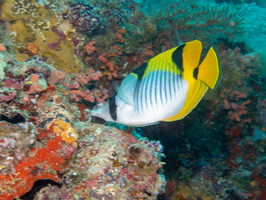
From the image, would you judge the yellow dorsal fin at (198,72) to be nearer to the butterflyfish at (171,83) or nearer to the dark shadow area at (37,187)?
the butterflyfish at (171,83)

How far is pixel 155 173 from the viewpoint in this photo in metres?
2.04

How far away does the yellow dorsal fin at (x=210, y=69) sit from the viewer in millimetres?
1192

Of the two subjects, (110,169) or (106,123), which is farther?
(106,123)

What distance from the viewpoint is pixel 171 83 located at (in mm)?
1345

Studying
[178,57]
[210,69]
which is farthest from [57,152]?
[210,69]

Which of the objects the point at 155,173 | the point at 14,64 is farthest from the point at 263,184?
the point at 14,64

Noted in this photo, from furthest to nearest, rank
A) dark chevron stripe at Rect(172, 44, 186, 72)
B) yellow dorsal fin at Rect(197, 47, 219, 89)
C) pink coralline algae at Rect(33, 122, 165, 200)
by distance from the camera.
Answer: pink coralline algae at Rect(33, 122, 165, 200)
dark chevron stripe at Rect(172, 44, 186, 72)
yellow dorsal fin at Rect(197, 47, 219, 89)

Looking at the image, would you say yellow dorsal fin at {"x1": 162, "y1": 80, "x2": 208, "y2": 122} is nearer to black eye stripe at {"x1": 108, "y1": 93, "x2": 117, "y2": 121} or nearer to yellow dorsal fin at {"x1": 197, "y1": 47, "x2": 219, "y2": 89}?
yellow dorsal fin at {"x1": 197, "y1": 47, "x2": 219, "y2": 89}

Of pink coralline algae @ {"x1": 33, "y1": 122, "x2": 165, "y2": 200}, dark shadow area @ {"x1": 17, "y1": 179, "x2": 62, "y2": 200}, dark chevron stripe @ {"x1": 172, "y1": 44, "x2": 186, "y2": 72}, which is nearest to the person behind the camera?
dark chevron stripe @ {"x1": 172, "y1": 44, "x2": 186, "y2": 72}

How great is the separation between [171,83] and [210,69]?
0.26 meters

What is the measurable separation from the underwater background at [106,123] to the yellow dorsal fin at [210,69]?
0.14 ft

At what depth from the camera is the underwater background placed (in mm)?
1699

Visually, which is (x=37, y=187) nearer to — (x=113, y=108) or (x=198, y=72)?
(x=113, y=108)

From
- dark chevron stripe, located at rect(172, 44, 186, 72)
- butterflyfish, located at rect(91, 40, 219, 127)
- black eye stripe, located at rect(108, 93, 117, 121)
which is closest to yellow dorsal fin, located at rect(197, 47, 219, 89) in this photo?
butterflyfish, located at rect(91, 40, 219, 127)
